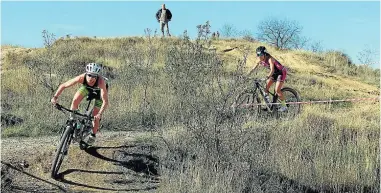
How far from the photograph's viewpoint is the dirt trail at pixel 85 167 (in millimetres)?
9062

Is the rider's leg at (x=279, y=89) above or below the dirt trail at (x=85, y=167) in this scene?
above

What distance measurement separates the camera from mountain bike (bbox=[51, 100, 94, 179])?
9.07 metres

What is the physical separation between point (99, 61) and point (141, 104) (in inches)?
358

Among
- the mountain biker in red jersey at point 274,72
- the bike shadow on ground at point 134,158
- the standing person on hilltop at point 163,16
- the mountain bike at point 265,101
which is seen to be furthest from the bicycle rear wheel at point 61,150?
the standing person on hilltop at point 163,16

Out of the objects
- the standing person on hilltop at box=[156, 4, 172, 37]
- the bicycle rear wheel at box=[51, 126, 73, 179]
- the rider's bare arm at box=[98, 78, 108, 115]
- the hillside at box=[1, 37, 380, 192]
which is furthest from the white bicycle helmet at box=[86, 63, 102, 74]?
the standing person on hilltop at box=[156, 4, 172, 37]

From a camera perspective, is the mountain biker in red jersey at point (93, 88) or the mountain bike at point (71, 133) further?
the mountain biker in red jersey at point (93, 88)

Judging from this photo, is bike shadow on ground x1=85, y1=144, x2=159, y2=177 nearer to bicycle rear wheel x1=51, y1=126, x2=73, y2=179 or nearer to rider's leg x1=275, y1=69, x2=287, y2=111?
bicycle rear wheel x1=51, y1=126, x2=73, y2=179

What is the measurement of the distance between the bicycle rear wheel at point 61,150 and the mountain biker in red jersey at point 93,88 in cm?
48

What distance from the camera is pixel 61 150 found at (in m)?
9.07

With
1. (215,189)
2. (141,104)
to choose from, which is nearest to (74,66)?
(141,104)

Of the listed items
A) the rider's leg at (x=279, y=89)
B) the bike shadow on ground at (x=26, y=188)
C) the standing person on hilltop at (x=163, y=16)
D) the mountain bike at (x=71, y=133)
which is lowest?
the bike shadow on ground at (x=26, y=188)

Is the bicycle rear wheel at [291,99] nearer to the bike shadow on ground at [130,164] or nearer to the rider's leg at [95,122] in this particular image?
the bike shadow on ground at [130,164]

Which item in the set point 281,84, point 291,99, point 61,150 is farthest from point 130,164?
point 291,99

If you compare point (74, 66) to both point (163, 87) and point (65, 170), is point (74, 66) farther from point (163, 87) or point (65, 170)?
point (65, 170)
